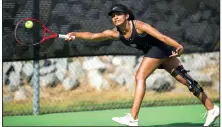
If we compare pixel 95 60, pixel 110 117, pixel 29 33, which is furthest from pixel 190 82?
pixel 95 60

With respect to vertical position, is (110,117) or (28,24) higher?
(28,24)

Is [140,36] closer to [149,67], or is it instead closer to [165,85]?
[149,67]

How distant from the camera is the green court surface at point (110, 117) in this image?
279 inches

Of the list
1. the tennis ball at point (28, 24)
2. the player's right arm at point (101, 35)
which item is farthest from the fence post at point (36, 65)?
the player's right arm at point (101, 35)

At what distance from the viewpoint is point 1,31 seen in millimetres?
7352

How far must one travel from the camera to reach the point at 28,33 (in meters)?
7.47

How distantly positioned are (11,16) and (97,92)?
2.40 metres

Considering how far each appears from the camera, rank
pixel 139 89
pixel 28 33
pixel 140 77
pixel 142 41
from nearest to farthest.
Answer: pixel 139 89, pixel 140 77, pixel 142 41, pixel 28 33

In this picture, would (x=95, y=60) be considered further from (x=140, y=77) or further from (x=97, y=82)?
(x=140, y=77)

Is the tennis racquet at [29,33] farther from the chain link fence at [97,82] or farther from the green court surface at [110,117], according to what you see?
the chain link fence at [97,82]

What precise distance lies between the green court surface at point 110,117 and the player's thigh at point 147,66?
0.76 m

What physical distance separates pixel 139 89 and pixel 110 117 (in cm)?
144

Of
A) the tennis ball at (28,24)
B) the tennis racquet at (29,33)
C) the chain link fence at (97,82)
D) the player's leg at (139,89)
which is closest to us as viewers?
the player's leg at (139,89)

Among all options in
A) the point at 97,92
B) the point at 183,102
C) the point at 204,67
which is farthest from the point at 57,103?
the point at 204,67
